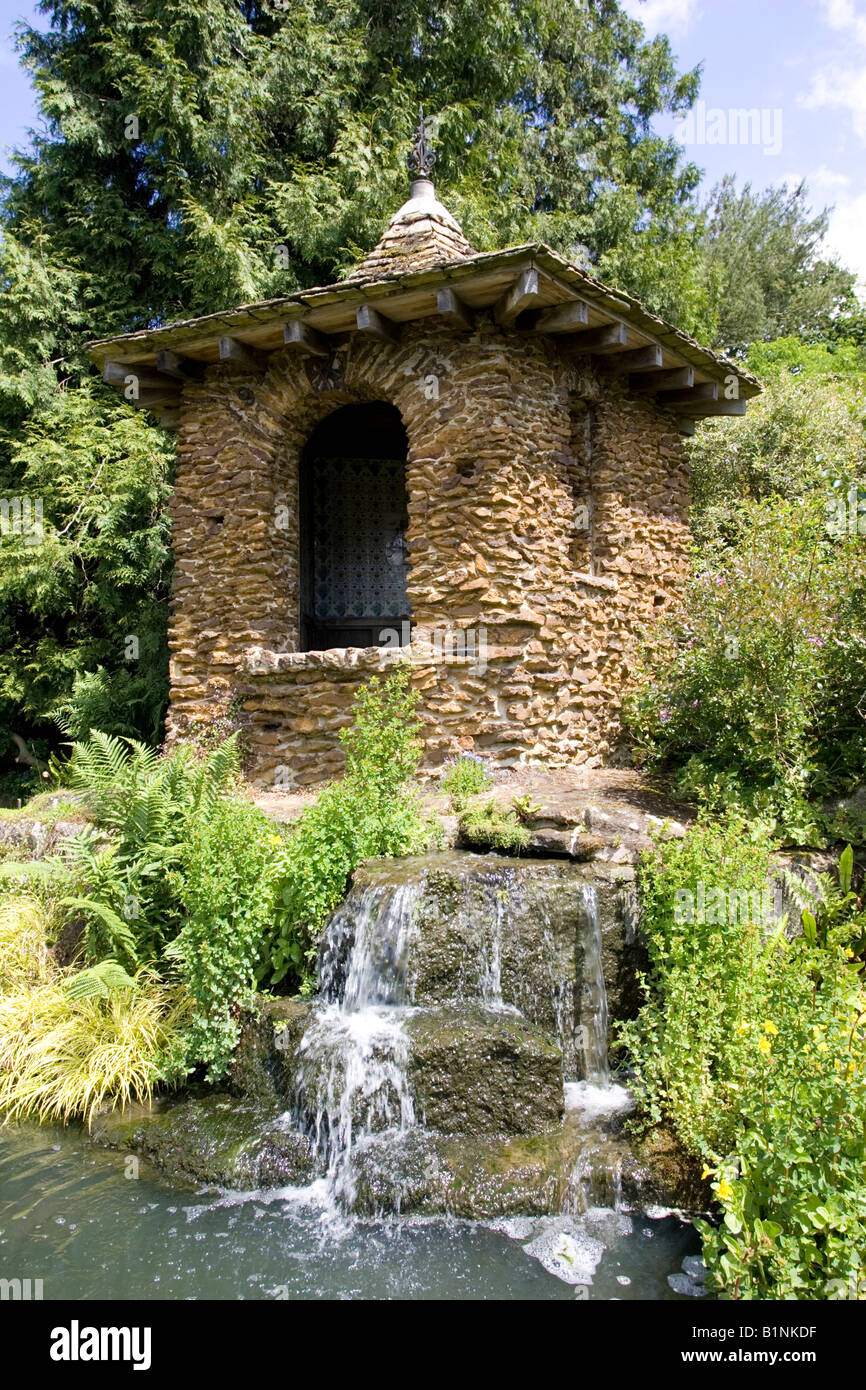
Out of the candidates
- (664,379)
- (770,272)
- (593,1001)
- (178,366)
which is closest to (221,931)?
(593,1001)

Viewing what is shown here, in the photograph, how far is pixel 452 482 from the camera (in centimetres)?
802

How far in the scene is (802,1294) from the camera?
3180 mm

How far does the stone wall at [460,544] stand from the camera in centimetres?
791

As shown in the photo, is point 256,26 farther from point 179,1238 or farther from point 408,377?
point 179,1238

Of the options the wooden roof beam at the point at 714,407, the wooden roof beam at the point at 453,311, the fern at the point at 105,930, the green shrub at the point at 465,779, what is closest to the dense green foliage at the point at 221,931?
the fern at the point at 105,930

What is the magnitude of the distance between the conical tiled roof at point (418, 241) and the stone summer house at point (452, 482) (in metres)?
0.03

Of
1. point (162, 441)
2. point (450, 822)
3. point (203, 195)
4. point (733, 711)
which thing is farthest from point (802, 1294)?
point (203, 195)

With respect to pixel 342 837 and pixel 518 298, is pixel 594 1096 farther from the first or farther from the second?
pixel 518 298

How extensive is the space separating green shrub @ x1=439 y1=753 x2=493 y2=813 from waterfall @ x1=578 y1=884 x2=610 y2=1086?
5.31ft

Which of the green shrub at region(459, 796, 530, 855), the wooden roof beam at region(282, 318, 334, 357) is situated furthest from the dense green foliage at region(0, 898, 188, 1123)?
the wooden roof beam at region(282, 318, 334, 357)

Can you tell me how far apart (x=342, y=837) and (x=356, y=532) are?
6.16 m

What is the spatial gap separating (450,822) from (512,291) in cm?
407

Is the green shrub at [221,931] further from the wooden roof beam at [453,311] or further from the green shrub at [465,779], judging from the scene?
the wooden roof beam at [453,311]

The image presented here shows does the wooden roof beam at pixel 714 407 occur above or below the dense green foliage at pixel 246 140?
below
